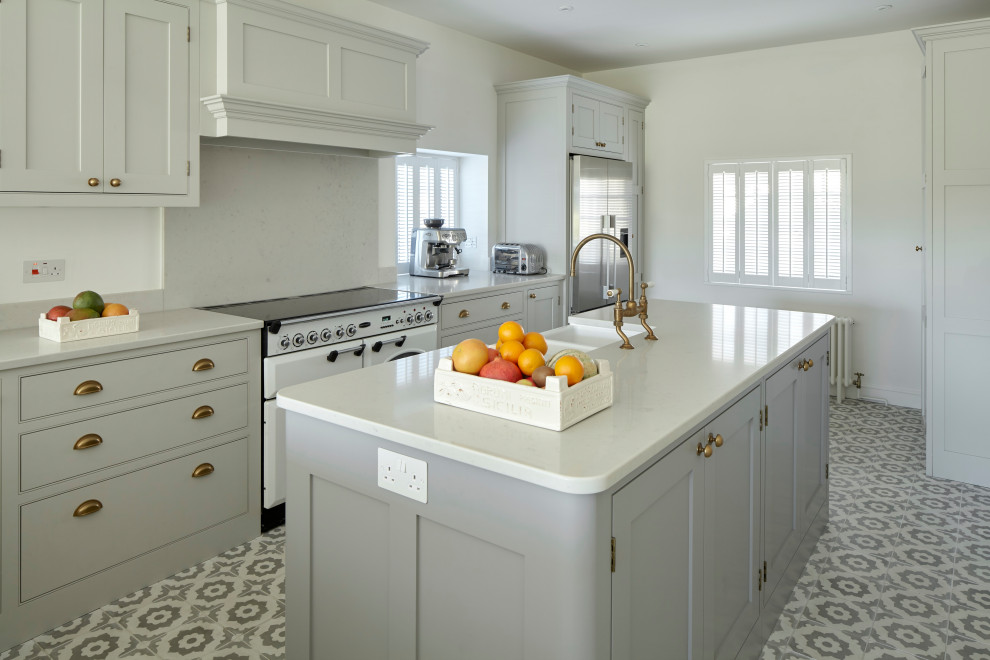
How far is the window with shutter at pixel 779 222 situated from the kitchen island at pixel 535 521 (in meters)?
3.59

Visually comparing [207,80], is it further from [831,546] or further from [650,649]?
[831,546]

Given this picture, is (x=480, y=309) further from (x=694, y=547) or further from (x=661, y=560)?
(x=661, y=560)

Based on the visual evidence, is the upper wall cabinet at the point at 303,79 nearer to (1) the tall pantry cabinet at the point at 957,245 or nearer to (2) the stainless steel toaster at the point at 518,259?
(2) the stainless steel toaster at the point at 518,259

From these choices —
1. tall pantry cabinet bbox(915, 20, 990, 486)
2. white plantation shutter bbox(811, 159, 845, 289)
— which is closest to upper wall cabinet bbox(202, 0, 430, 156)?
tall pantry cabinet bbox(915, 20, 990, 486)

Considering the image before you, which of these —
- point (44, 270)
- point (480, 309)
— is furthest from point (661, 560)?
point (480, 309)

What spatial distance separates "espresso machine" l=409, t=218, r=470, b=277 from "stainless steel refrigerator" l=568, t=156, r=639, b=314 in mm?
941

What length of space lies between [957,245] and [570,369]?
310 centimetres

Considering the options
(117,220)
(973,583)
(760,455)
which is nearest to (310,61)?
(117,220)

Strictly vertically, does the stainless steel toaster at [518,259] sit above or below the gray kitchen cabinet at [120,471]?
above

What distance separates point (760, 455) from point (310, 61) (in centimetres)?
265

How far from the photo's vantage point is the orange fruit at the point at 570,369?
161 cm

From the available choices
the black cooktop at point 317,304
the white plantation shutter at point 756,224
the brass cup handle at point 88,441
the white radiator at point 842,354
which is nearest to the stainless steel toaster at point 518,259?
the black cooktop at point 317,304

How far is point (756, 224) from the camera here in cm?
573

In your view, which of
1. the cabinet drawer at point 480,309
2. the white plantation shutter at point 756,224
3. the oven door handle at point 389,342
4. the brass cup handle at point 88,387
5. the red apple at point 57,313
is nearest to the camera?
the brass cup handle at point 88,387
